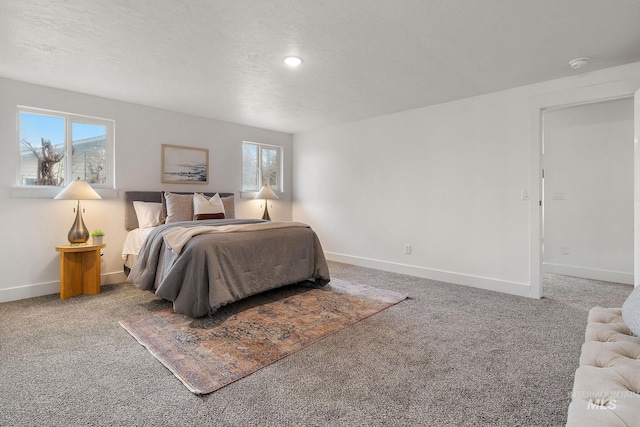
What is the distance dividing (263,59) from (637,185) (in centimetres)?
333

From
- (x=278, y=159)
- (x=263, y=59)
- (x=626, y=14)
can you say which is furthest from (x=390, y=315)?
(x=278, y=159)

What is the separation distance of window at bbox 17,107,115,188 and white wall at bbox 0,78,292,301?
0.35 ft

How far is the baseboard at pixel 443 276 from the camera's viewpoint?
11.9 ft

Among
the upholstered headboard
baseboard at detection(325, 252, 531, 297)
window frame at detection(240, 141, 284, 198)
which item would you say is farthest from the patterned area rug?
window frame at detection(240, 141, 284, 198)

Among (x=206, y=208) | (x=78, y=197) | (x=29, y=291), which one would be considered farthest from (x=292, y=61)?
(x=29, y=291)

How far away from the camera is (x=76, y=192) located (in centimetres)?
339

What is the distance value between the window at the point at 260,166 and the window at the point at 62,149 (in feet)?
6.65

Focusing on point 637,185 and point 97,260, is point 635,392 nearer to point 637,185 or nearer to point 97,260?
point 637,185

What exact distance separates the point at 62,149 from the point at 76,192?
30.9 inches

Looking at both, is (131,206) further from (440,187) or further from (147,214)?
(440,187)

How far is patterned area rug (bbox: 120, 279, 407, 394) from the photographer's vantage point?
202 cm

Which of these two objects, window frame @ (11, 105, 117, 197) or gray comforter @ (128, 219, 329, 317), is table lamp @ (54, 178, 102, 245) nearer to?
window frame @ (11, 105, 117, 197)

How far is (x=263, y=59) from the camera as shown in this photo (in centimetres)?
287

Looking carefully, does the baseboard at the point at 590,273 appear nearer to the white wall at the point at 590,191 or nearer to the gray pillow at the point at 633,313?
the white wall at the point at 590,191
